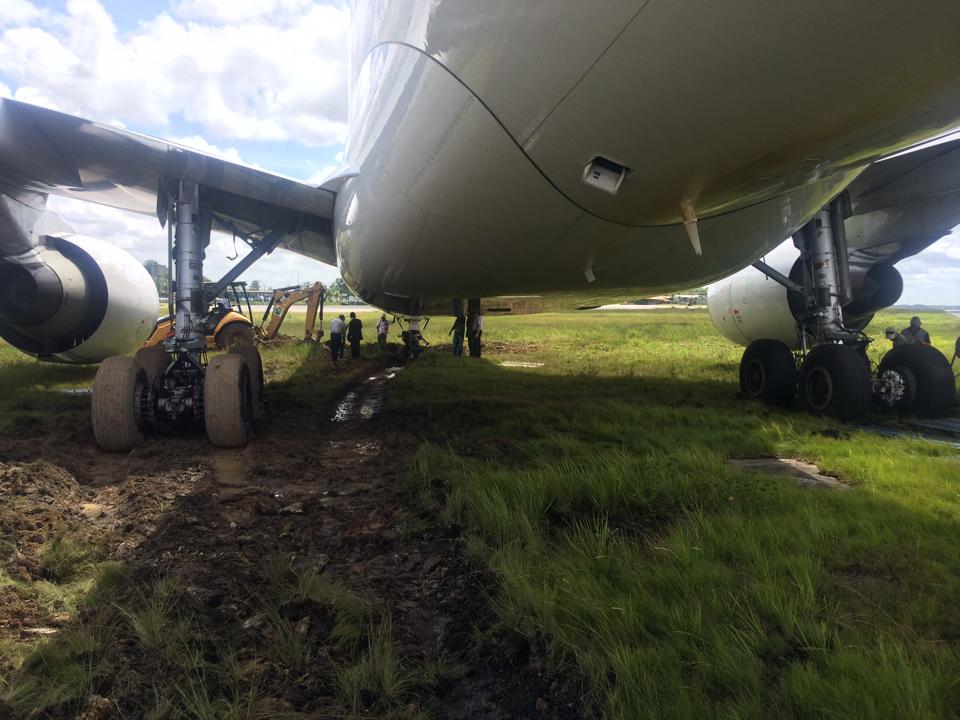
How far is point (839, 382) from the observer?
19.1 ft

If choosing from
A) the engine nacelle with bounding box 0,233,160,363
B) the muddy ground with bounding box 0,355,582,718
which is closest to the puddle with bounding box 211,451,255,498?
the muddy ground with bounding box 0,355,582,718

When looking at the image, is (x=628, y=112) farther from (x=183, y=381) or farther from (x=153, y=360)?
(x=153, y=360)

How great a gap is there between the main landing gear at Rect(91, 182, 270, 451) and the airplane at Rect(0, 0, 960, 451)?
0.02 meters

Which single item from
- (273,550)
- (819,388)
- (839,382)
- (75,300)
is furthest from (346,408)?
(839,382)

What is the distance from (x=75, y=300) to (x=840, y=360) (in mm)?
8865

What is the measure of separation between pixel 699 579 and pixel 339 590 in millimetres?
1360

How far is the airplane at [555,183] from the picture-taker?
1949mm

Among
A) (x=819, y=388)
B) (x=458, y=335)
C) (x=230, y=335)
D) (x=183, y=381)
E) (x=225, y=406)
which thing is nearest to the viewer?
(x=225, y=406)

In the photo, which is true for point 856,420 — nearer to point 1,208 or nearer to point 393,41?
point 393,41

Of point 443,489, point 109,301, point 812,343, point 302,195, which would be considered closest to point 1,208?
point 109,301

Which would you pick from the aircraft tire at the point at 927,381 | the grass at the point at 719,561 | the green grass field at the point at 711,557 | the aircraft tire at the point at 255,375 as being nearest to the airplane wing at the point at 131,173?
the aircraft tire at the point at 255,375

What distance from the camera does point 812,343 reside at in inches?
267

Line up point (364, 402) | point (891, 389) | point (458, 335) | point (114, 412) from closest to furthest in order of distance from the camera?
point (114, 412) → point (891, 389) → point (364, 402) → point (458, 335)

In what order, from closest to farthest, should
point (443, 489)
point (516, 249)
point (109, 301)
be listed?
point (443, 489), point (516, 249), point (109, 301)
